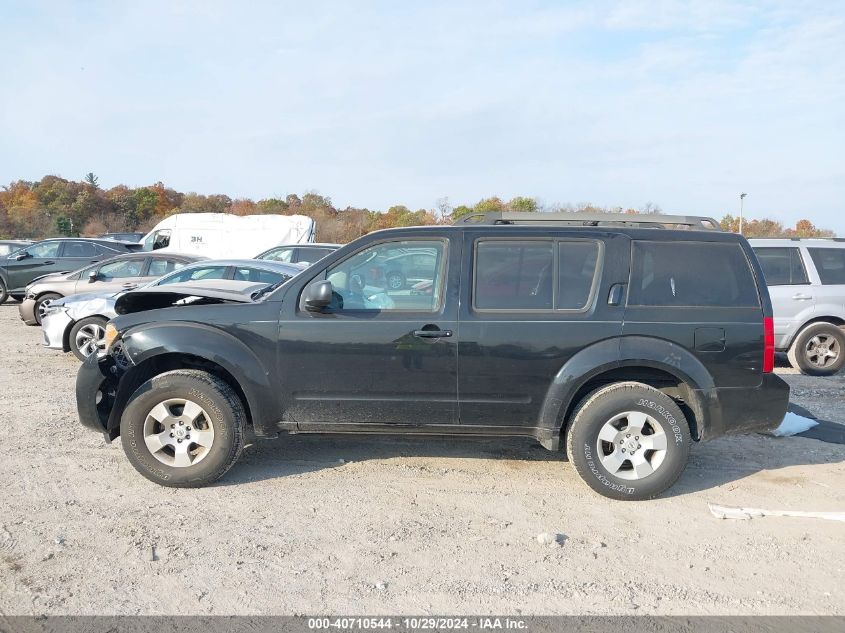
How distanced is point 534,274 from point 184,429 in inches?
107

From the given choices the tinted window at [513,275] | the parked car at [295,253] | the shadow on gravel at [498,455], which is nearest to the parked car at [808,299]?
the shadow on gravel at [498,455]

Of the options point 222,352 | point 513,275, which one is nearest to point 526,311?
point 513,275

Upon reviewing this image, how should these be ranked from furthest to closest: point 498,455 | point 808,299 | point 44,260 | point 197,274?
point 44,260 < point 197,274 < point 808,299 < point 498,455

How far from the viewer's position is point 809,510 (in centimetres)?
454

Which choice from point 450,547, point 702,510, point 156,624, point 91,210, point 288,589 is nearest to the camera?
point 156,624

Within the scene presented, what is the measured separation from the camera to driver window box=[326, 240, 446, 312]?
4.77 metres

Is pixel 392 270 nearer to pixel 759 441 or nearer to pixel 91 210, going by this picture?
pixel 759 441

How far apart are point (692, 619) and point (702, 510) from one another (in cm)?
144

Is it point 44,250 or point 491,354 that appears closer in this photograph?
point 491,354

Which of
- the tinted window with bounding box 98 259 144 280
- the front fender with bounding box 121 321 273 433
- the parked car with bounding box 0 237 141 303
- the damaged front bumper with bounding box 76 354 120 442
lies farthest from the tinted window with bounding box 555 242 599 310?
the parked car with bounding box 0 237 141 303

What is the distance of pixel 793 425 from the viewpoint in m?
6.32

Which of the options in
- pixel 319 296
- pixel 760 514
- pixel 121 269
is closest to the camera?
pixel 760 514

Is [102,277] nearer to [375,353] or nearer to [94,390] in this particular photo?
[94,390]

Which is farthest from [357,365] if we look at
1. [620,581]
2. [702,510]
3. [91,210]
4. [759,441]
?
[91,210]
